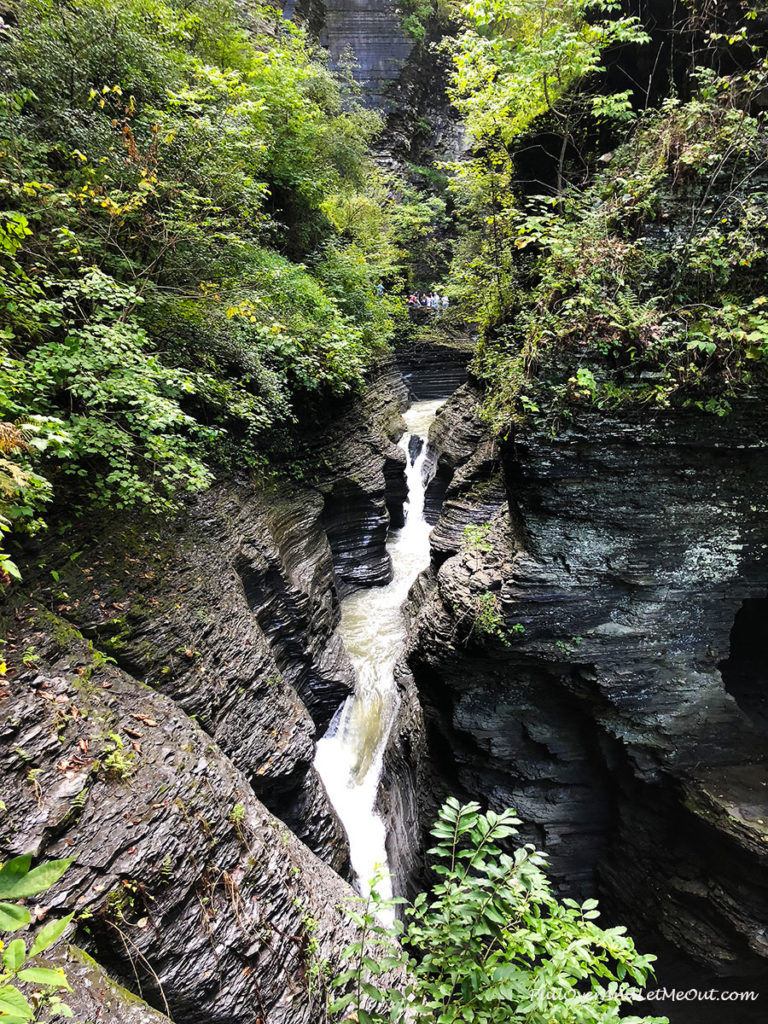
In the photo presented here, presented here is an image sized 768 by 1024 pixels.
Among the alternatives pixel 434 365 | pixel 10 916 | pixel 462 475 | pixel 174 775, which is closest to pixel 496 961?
pixel 10 916

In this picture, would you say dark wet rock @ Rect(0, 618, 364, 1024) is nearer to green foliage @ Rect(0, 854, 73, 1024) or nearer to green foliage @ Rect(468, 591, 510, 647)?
green foliage @ Rect(0, 854, 73, 1024)

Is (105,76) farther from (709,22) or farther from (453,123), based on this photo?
(453,123)

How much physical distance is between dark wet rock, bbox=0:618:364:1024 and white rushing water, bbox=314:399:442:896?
4.30 m

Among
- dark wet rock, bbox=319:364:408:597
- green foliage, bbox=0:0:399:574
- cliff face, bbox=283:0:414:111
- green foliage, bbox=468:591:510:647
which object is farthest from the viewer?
cliff face, bbox=283:0:414:111

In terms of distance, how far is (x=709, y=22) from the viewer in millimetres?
5410

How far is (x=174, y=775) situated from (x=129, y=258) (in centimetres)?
539

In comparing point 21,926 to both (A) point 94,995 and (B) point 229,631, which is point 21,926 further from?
(B) point 229,631

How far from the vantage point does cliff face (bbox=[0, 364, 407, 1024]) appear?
3229mm

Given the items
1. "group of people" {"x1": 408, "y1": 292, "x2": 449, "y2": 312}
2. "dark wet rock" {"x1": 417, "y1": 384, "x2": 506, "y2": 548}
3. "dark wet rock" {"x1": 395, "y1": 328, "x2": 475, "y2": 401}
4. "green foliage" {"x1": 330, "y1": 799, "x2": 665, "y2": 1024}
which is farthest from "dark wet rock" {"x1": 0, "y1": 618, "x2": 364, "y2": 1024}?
"group of people" {"x1": 408, "y1": 292, "x2": 449, "y2": 312}

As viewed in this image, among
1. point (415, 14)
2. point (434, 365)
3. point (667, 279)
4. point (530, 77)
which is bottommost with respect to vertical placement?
point (667, 279)

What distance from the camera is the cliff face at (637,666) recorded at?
Answer: 17.3ft

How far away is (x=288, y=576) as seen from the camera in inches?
336

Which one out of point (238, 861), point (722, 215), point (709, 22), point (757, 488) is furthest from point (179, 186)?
point (757, 488)

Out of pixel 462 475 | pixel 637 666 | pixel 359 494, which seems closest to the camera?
pixel 637 666
